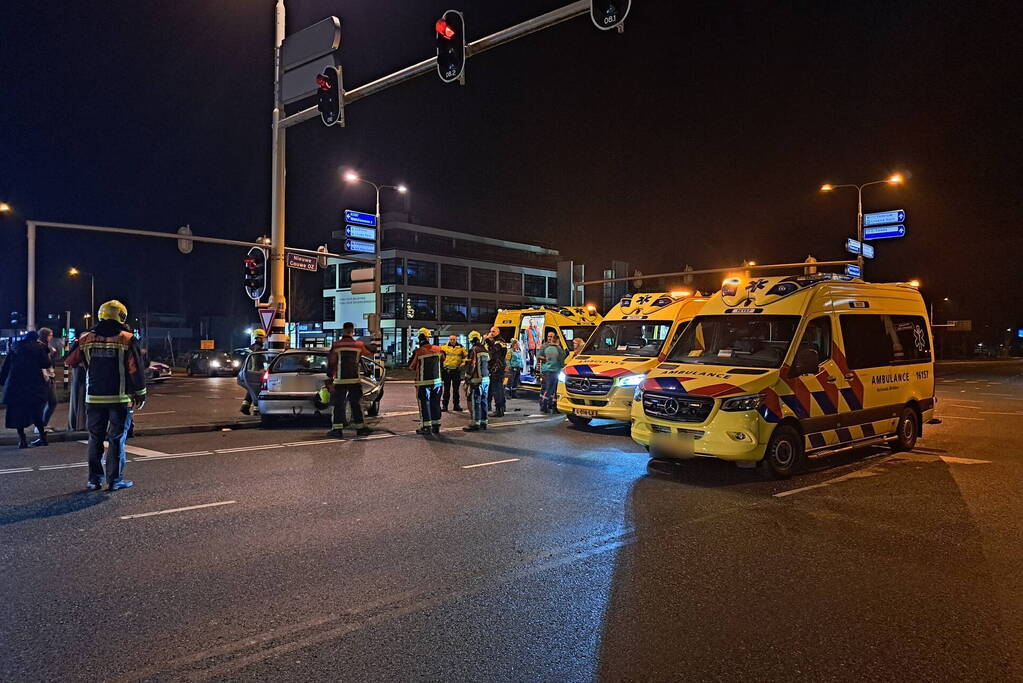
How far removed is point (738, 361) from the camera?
8.66 meters

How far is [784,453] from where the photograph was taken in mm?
8000

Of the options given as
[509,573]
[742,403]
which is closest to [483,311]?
[742,403]

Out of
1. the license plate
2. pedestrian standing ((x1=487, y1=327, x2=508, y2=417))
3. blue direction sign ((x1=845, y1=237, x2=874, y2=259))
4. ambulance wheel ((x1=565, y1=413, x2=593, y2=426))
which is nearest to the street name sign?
pedestrian standing ((x1=487, y1=327, x2=508, y2=417))

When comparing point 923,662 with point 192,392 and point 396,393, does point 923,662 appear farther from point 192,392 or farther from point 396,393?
point 192,392

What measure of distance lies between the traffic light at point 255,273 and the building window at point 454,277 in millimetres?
49808

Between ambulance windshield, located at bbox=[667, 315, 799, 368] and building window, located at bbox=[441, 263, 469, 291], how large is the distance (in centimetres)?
5777

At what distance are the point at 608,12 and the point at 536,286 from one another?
227 feet

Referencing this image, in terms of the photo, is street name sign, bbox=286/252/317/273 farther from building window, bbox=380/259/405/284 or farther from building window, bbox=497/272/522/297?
building window, bbox=497/272/522/297

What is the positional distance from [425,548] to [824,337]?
19.7 ft

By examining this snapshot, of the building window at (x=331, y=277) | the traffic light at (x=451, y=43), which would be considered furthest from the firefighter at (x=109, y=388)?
the building window at (x=331, y=277)

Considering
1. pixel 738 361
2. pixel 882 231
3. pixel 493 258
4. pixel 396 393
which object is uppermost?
pixel 493 258

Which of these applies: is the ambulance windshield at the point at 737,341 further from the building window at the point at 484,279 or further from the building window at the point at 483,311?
the building window at the point at 484,279

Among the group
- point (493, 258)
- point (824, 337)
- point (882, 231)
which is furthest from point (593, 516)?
point (493, 258)

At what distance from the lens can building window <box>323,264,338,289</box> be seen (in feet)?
212
